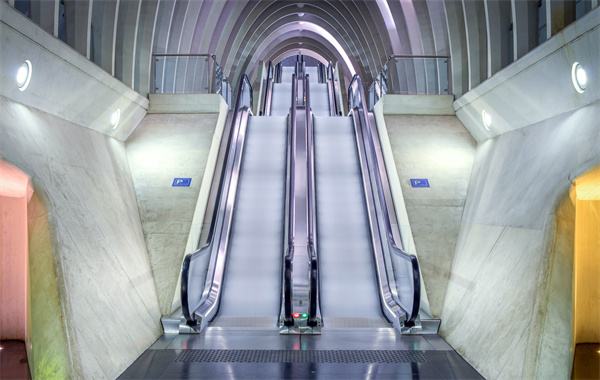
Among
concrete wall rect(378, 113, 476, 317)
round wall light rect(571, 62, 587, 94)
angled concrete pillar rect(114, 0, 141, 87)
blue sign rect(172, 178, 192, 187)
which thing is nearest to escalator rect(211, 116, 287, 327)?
blue sign rect(172, 178, 192, 187)

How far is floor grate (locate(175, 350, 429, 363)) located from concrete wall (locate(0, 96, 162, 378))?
76 cm

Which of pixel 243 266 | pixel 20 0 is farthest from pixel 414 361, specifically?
pixel 20 0

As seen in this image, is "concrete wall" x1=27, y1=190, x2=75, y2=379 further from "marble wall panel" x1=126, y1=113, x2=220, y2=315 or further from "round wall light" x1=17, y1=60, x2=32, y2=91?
"marble wall panel" x1=126, y1=113, x2=220, y2=315

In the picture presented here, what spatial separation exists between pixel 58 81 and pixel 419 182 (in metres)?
5.64

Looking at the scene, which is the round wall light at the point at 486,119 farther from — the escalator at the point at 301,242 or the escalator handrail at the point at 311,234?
the escalator handrail at the point at 311,234

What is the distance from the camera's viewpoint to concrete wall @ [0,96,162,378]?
14.5 ft

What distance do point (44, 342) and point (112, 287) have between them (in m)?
1.36

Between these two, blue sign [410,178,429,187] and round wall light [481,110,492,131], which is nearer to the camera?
round wall light [481,110,492,131]

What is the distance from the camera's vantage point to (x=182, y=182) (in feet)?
25.9

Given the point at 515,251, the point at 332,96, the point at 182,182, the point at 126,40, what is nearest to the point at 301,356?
the point at 515,251

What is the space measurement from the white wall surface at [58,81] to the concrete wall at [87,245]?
0.58 ft

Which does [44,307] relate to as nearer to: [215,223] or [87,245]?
[87,245]

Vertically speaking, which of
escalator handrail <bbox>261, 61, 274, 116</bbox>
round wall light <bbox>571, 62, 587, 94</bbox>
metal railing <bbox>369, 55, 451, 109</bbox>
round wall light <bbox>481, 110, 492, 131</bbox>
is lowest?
round wall light <bbox>571, 62, 587, 94</bbox>

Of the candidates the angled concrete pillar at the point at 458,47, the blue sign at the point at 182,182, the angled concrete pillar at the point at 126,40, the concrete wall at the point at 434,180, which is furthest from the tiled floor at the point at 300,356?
the angled concrete pillar at the point at 458,47
